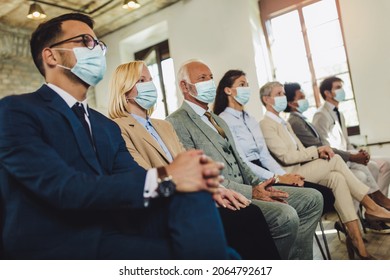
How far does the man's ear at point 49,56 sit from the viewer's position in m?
1.00

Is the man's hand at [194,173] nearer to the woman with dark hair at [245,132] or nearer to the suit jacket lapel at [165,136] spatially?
the suit jacket lapel at [165,136]

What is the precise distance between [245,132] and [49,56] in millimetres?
1389

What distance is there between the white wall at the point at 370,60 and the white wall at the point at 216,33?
1414mm

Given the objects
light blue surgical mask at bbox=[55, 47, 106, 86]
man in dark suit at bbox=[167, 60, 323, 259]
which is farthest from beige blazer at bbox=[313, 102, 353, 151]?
light blue surgical mask at bbox=[55, 47, 106, 86]

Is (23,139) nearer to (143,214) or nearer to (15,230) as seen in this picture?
(15,230)

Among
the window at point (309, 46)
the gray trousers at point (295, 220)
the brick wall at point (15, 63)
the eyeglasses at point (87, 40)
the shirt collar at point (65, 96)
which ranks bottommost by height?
the gray trousers at point (295, 220)

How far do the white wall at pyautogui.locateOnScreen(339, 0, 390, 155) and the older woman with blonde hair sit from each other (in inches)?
79.3

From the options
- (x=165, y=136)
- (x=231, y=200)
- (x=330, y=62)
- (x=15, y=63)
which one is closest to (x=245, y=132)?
(x=165, y=136)

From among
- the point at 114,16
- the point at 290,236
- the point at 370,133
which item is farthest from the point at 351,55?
the point at 114,16

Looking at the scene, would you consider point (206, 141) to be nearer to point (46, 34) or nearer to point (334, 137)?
point (46, 34)

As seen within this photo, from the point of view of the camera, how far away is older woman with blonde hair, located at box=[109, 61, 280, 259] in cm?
120

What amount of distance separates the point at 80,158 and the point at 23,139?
5.9 inches

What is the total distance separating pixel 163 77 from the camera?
5590 mm

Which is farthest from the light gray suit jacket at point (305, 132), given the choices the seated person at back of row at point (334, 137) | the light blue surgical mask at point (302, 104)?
the light blue surgical mask at point (302, 104)
